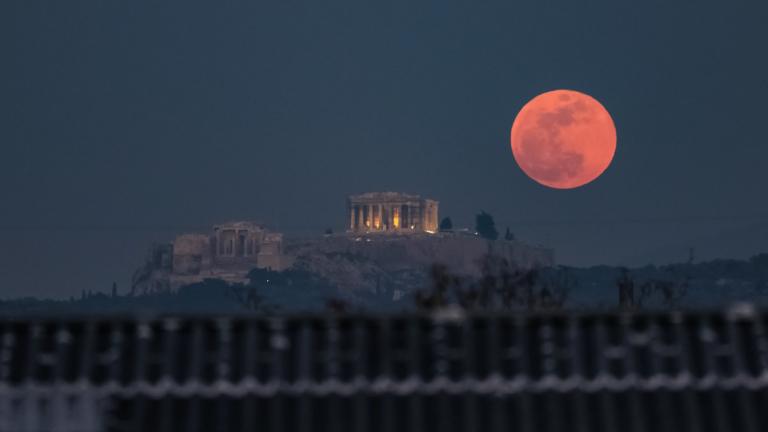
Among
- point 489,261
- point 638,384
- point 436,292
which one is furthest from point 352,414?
point 489,261

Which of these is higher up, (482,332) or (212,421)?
(482,332)

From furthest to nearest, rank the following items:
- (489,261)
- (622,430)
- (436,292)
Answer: (489,261) → (436,292) → (622,430)

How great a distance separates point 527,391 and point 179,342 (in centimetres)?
366

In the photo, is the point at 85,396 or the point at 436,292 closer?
the point at 85,396

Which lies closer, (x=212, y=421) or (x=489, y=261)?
(x=212, y=421)

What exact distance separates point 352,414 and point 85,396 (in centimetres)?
277

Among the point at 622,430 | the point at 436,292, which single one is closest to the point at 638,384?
the point at 622,430

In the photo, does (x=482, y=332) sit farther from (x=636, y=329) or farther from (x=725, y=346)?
(x=725, y=346)

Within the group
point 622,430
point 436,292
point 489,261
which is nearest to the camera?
point 622,430

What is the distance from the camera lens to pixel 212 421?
44.3 feet

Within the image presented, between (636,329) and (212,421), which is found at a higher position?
(636,329)

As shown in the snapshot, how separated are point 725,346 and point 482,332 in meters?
2.52

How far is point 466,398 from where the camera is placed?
13.4m

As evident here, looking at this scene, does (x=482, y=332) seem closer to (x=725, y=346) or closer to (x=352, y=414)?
Result: (x=352, y=414)
